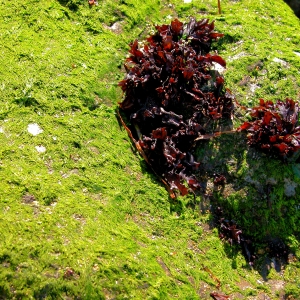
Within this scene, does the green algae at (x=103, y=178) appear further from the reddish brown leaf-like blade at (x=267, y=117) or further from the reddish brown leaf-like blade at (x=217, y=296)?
the reddish brown leaf-like blade at (x=267, y=117)

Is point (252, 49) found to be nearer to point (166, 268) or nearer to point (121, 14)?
point (121, 14)

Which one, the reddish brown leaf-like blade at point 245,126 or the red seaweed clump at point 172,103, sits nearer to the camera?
the red seaweed clump at point 172,103

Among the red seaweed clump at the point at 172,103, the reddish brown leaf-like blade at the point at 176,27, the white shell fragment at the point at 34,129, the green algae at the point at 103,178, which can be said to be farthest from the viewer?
the reddish brown leaf-like blade at the point at 176,27

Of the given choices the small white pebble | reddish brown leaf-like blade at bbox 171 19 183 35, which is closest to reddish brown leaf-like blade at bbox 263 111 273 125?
reddish brown leaf-like blade at bbox 171 19 183 35

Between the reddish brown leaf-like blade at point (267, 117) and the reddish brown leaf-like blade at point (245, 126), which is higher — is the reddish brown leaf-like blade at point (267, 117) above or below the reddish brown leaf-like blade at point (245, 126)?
above

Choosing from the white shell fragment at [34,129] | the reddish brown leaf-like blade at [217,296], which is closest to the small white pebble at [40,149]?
the white shell fragment at [34,129]

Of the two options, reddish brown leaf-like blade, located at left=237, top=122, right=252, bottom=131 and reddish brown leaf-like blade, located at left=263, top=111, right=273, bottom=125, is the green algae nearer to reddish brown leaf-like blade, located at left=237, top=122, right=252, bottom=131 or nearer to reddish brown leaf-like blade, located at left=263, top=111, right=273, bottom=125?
reddish brown leaf-like blade, located at left=237, top=122, right=252, bottom=131

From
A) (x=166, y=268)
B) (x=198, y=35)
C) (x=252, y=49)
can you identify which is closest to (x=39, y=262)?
(x=166, y=268)

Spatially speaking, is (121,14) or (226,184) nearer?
(226,184)
